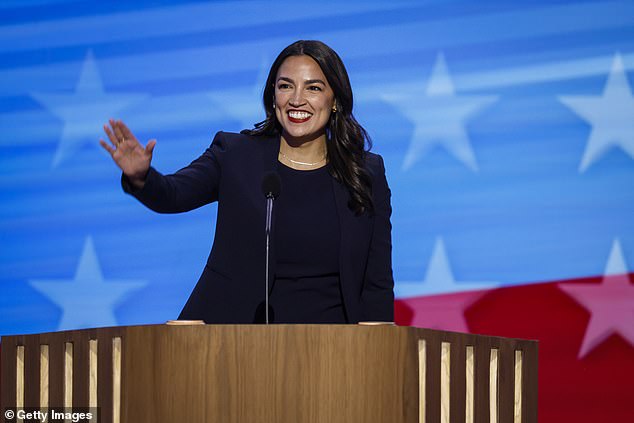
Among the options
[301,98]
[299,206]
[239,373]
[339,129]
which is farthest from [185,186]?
[239,373]

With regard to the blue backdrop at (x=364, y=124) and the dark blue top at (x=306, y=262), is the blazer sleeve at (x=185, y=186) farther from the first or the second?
the blue backdrop at (x=364, y=124)

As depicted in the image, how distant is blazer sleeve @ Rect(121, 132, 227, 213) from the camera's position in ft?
7.02

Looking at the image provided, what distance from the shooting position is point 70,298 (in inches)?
150

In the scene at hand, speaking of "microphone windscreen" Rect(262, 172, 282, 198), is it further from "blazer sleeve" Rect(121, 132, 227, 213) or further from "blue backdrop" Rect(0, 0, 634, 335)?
"blue backdrop" Rect(0, 0, 634, 335)

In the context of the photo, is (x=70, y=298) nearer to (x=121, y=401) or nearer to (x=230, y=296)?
(x=230, y=296)

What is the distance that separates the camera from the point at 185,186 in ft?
7.77

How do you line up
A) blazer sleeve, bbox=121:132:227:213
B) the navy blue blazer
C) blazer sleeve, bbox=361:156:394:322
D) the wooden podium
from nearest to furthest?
1. the wooden podium
2. blazer sleeve, bbox=121:132:227:213
3. the navy blue blazer
4. blazer sleeve, bbox=361:156:394:322

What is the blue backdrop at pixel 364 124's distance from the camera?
3588mm

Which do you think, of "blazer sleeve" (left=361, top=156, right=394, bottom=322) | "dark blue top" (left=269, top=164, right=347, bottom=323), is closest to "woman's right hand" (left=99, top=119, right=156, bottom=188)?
"dark blue top" (left=269, top=164, right=347, bottom=323)

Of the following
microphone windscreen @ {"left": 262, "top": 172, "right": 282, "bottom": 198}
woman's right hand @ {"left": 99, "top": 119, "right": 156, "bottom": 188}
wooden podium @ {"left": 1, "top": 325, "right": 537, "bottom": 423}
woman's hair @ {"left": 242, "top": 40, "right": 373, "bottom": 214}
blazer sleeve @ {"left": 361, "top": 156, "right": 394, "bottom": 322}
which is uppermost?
woman's hair @ {"left": 242, "top": 40, "right": 373, "bottom": 214}

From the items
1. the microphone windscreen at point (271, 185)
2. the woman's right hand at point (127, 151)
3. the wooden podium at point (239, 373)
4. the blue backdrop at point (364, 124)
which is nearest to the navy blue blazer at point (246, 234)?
the woman's right hand at point (127, 151)

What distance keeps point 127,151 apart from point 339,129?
32.0 inches

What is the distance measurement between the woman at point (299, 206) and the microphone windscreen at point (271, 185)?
0.19 metres

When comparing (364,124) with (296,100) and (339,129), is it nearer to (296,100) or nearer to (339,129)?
(339,129)
